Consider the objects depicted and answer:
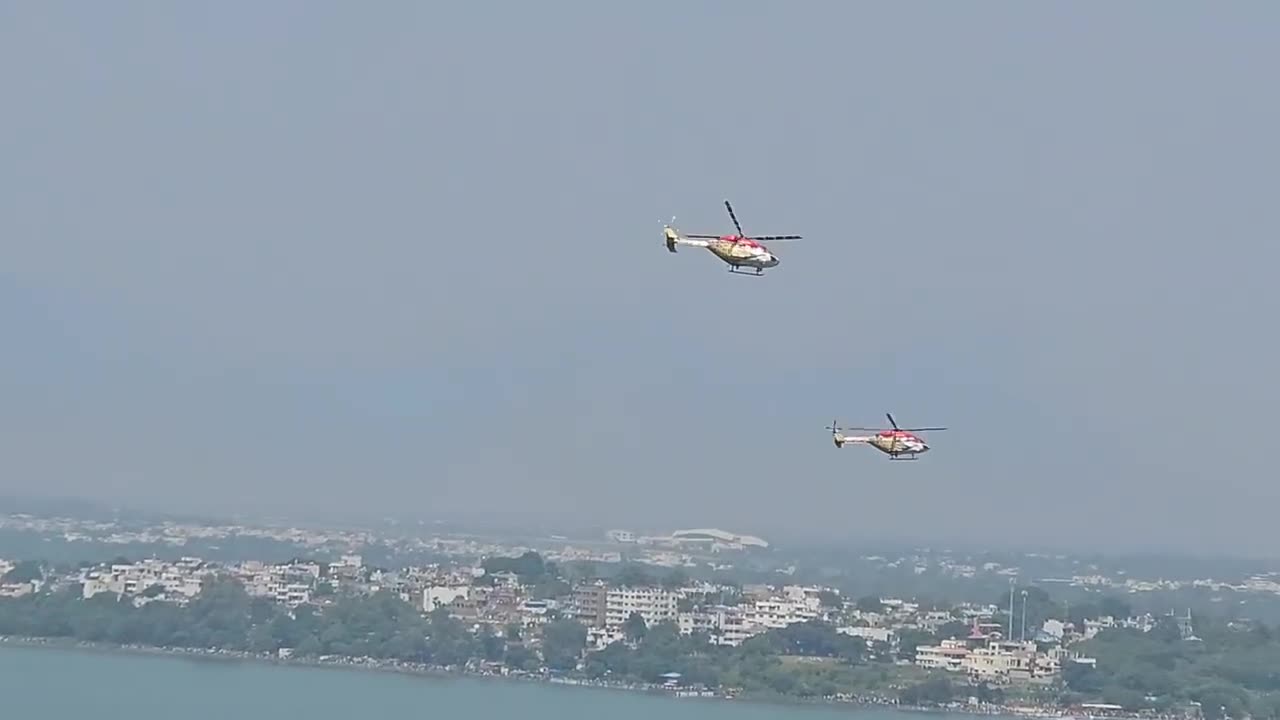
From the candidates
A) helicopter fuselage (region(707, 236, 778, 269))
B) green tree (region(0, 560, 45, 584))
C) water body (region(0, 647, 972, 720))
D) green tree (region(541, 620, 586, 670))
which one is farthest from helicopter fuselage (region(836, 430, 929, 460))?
green tree (region(0, 560, 45, 584))

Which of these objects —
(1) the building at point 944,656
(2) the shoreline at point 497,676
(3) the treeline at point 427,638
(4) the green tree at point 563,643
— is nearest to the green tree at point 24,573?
(3) the treeline at point 427,638

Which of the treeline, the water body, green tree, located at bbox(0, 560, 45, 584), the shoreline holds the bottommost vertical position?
the water body

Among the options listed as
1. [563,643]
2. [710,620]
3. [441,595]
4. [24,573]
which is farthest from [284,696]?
[24,573]

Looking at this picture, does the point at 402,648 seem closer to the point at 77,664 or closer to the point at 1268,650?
the point at 77,664

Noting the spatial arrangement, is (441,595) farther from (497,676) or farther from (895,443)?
(895,443)

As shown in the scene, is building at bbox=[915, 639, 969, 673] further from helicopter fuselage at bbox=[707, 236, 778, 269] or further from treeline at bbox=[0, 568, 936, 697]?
helicopter fuselage at bbox=[707, 236, 778, 269]
